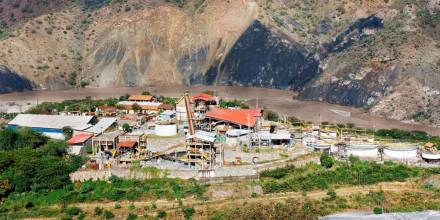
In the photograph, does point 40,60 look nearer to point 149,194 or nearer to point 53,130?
point 53,130

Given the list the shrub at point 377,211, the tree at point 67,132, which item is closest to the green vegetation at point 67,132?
the tree at point 67,132

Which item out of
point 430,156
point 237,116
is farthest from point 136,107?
point 430,156

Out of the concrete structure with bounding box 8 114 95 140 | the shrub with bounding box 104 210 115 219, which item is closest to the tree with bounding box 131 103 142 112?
the concrete structure with bounding box 8 114 95 140

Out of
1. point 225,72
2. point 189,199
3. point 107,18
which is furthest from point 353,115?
point 107,18

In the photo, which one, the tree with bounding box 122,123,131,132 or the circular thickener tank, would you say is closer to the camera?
the circular thickener tank

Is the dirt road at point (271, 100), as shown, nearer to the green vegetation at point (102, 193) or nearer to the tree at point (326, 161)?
the tree at point (326, 161)

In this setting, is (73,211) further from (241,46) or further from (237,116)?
(241,46)

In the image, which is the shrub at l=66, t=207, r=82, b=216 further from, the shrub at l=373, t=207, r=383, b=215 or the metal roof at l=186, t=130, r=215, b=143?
the shrub at l=373, t=207, r=383, b=215
